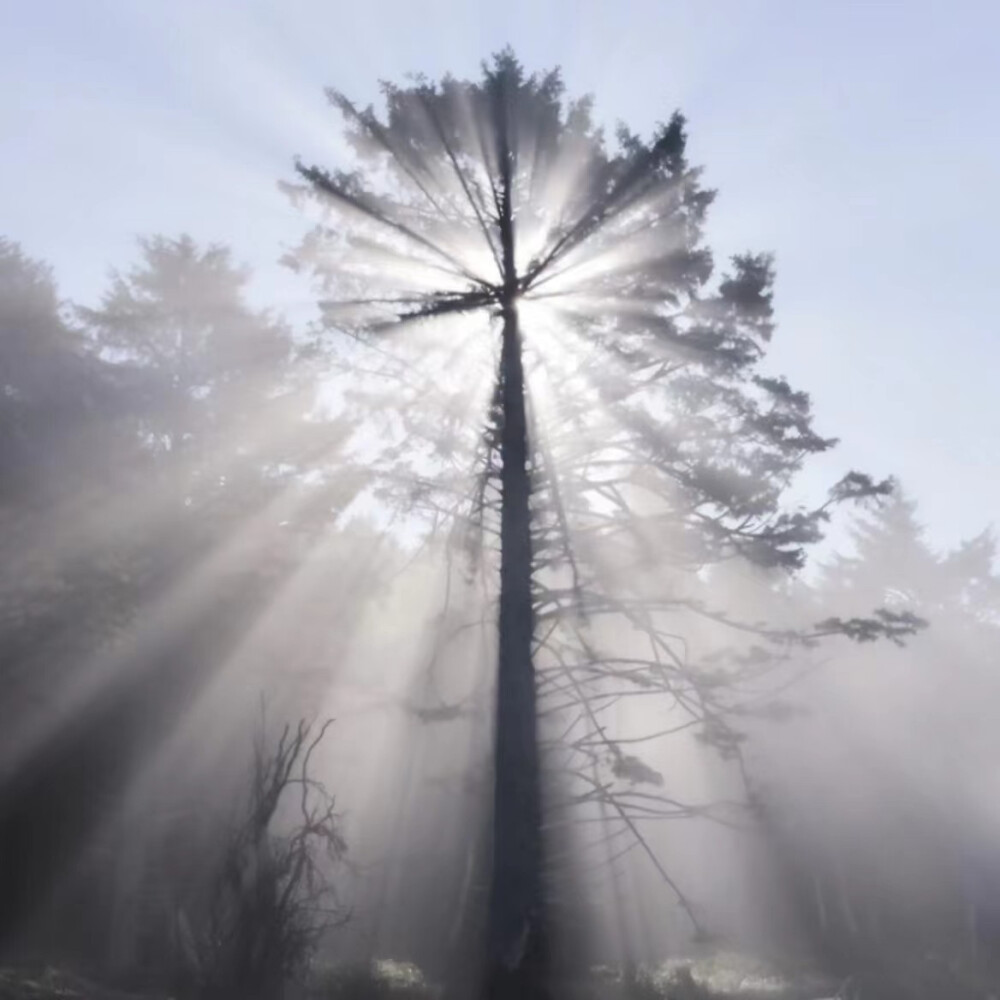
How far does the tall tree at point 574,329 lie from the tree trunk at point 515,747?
0.16 feet

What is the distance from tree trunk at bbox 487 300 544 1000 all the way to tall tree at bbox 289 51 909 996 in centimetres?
5

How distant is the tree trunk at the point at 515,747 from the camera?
13258 mm

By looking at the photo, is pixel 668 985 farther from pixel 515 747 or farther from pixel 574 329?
pixel 574 329

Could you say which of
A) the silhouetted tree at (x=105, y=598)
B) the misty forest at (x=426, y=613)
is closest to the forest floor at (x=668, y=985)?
the misty forest at (x=426, y=613)

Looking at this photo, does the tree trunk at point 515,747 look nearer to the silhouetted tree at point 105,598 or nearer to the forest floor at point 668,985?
the forest floor at point 668,985

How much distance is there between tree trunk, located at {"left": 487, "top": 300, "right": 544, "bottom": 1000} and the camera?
43.5ft

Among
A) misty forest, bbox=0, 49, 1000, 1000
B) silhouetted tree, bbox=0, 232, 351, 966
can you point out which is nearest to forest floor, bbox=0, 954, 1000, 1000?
misty forest, bbox=0, 49, 1000, 1000

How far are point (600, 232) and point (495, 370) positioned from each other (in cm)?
235

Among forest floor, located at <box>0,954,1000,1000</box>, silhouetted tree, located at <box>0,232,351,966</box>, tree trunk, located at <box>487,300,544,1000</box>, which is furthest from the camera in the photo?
silhouetted tree, located at <box>0,232,351,966</box>

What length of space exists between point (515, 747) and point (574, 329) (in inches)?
222

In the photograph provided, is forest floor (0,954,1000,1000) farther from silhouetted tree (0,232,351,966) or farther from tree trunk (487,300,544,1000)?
silhouetted tree (0,232,351,966)

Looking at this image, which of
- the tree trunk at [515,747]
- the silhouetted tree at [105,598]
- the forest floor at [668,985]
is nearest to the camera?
the forest floor at [668,985]

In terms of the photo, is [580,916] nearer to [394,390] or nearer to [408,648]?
[408,648]

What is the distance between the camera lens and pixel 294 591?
19.7 meters
